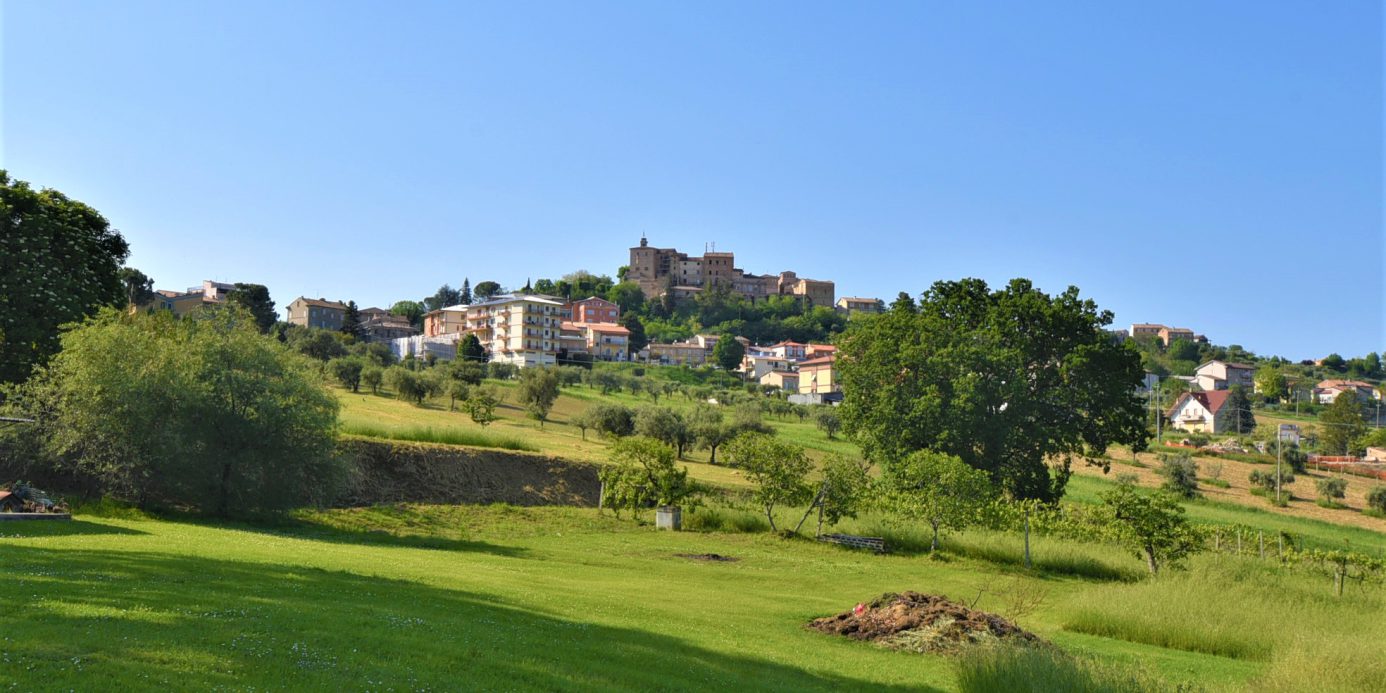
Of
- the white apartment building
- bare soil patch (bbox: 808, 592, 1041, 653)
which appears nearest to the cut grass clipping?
bare soil patch (bbox: 808, 592, 1041, 653)

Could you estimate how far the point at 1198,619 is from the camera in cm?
2155

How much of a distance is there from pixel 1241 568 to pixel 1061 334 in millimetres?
17443

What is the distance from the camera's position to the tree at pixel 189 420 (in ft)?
98.9

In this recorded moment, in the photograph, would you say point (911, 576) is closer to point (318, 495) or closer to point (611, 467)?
point (611, 467)

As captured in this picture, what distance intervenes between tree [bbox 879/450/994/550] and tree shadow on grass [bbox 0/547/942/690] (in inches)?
846

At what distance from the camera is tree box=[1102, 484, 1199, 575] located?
3269cm

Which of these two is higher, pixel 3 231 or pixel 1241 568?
pixel 3 231

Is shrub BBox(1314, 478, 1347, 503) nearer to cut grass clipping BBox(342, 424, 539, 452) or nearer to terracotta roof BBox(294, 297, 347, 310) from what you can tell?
cut grass clipping BBox(342, 424, 539, 452)

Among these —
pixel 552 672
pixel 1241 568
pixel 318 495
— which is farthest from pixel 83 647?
pixel 1241 568

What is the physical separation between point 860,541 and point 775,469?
13.9ft

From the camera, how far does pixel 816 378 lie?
144 m

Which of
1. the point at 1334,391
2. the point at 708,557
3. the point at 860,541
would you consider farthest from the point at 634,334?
the point at 708,557

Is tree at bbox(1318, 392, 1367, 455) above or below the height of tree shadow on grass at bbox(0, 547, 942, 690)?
above

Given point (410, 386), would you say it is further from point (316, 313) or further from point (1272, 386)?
point (1272, 386)
